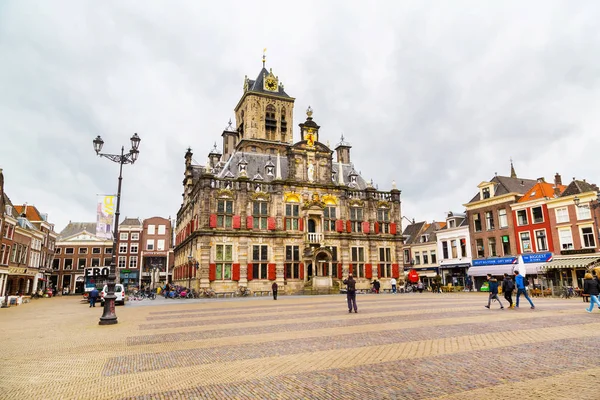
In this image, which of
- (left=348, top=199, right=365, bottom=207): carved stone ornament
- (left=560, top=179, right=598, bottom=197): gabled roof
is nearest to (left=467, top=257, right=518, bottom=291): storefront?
(left=560, top=179, right=598, bottom=197): gabled roof

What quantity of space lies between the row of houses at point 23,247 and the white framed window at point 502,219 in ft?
179

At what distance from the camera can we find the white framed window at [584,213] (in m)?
35.3

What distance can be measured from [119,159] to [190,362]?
12.6 m

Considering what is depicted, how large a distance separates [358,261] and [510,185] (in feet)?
67.1

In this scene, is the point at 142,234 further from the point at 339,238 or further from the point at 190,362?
the point at 190,362

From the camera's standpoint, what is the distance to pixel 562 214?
37594 mm

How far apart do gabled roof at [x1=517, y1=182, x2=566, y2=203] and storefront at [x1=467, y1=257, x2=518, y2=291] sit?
6871 mm

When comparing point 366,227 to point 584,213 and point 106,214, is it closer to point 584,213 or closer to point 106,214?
point 584,213

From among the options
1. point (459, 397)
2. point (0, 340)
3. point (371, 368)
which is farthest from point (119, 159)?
point (459, 397)

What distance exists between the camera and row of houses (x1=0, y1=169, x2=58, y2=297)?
136 ft

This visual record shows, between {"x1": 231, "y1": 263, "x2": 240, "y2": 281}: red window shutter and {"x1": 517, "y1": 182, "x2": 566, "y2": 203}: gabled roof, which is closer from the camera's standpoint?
{"x1": 231, "y1": 263, "x2": 240, "y2": 281}: red window shutter

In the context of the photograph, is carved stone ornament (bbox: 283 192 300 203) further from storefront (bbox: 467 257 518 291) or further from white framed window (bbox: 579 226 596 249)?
white framed window (bbox: 579 226 596 249)

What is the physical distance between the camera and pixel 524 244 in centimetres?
4103

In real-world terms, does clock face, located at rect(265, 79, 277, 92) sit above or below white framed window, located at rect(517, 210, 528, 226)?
above
